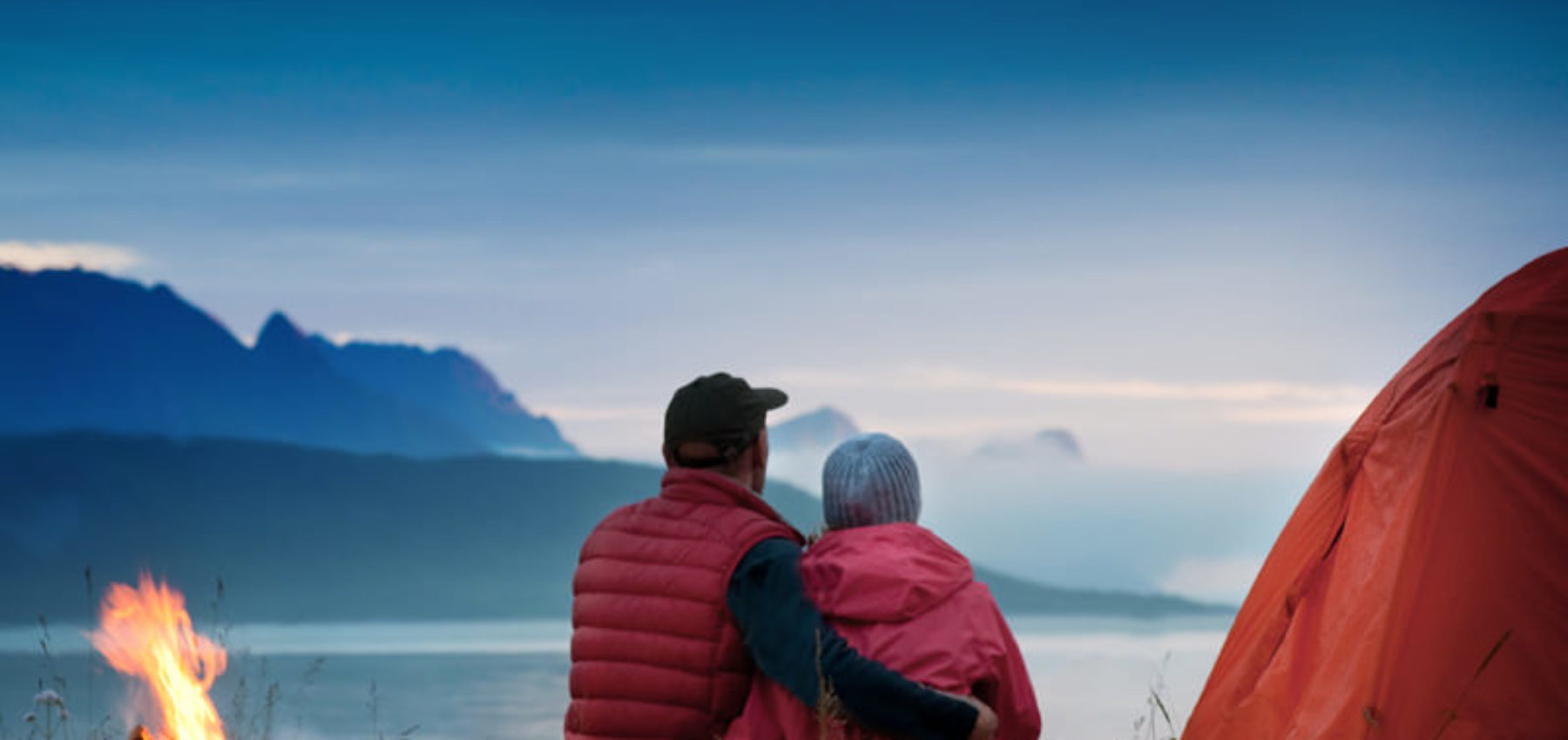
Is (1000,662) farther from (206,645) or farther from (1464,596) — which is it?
(206,645)

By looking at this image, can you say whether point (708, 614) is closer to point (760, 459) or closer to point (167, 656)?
point (760, 459)

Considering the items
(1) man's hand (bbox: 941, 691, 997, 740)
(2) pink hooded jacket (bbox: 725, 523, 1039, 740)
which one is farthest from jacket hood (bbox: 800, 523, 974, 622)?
(1) man's hand (bbox: 941, 691, 997, 740)

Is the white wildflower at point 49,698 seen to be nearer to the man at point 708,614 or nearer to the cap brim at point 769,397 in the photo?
the man at point 708,614

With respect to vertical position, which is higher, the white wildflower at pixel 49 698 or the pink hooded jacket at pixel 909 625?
the pink hooded jacket at pixel 909 625

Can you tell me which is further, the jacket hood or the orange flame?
the orange flame

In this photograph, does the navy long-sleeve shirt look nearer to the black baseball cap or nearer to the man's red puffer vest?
the man's red puffer vest

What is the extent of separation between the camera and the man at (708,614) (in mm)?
4586

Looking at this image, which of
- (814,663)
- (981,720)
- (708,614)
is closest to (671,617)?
(708,614)

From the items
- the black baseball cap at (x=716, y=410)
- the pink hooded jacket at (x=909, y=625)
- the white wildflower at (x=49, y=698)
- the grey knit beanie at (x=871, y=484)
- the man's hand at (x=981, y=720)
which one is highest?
the black baseball cap at (x=716, y=410)

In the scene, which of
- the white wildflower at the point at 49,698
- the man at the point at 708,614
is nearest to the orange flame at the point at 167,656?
the white wildflower at the point at 49,698

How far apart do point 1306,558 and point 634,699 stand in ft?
8.85

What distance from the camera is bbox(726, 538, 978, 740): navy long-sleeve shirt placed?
15.0ft

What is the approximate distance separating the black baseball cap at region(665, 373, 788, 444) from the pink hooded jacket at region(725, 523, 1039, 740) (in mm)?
435

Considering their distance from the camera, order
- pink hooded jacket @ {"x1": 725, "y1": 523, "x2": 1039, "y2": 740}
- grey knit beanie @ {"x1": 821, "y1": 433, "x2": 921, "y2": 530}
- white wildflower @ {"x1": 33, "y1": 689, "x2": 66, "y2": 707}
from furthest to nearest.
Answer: white wildflower @ {"x1": 33, "y1": 689, "x2": 66, "y2": 707}
grey knit beanie @ {"x1": 821, "y1": 433, "x2": 921, "y2": 530}
pink hooded jacket @ {"x1": 725, "y1": 523, "x2": 1039, "y2": 740}
